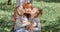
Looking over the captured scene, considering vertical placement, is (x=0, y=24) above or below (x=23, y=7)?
below

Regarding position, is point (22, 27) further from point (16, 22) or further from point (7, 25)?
point (7, 25)

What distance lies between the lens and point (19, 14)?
4727 mm

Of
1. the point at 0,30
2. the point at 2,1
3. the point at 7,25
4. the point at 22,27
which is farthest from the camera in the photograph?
the point at 2,1

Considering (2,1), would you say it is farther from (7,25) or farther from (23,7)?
(23,7)

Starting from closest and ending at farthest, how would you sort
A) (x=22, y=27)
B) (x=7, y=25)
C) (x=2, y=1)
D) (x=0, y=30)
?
(x=22, y=27) → (x=0, y=30) → (x=7, y=25) → (x=2, y=1)

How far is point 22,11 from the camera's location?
471 centimetres

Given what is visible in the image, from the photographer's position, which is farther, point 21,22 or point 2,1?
point 2,1

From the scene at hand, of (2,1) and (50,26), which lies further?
(2,1)

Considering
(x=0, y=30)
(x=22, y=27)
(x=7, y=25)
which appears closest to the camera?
(x=22, y=27)

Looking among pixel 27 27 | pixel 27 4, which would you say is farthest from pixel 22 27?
pixel 27 4

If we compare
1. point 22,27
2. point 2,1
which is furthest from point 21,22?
point 2,1

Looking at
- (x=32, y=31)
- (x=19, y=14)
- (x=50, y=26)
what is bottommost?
(x=50, y=26)

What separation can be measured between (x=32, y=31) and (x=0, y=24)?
713 centimetres

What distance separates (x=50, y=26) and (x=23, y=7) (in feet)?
24.2
